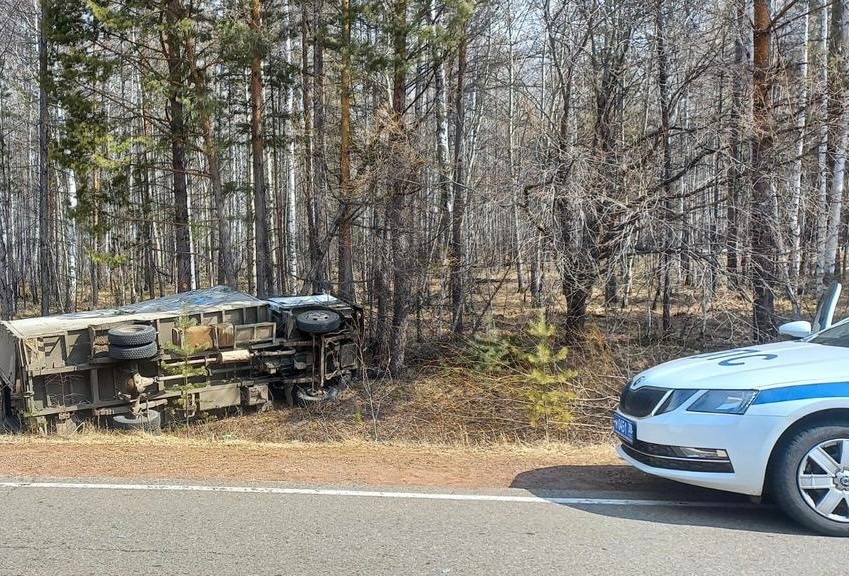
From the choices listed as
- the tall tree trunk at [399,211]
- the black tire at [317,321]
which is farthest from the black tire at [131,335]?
the tall tree trunk at [399,211]

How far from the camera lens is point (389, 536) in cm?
439

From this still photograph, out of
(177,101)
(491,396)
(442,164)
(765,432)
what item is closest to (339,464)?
(765,432)

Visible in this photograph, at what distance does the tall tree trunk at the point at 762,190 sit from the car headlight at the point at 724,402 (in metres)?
7.34

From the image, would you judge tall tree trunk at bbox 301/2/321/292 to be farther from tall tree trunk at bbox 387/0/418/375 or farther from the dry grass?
the dry grass

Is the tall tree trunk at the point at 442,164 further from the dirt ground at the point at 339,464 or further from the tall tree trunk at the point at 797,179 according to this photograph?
the dirt ground at the point at 339,464

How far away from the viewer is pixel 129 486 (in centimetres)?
557

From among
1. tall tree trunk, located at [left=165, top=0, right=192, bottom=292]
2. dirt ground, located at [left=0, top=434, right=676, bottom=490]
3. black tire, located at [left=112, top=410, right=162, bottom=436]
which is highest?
tall tree trunk, located at [left=165, top=0, right=192, bottom=292]

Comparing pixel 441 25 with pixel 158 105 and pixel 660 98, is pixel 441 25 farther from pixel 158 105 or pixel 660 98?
pixel 158 105

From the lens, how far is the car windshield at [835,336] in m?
5.02

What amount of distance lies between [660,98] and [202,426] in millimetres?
10347

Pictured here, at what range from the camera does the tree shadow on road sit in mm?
4578

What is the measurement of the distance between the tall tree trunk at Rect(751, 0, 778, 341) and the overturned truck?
765 cm

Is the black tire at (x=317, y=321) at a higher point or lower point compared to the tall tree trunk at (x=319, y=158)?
lower

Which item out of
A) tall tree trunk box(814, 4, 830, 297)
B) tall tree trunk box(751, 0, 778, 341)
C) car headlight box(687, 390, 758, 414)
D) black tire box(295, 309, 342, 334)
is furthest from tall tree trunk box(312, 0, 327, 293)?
car headlight box(687, 390, 758, 414)
